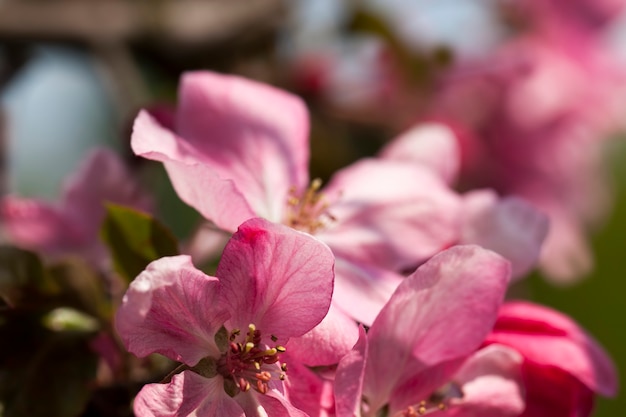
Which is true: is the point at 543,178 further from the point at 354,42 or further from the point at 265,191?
the point at 265,191

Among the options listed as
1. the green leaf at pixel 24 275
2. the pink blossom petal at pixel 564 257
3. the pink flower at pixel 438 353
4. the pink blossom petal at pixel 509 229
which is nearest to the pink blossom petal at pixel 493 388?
the pink flower at pixel 438 353

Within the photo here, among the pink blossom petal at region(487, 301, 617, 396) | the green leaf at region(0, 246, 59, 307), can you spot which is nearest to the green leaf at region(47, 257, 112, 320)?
the green leaf at region(0, 246, 59, 307)

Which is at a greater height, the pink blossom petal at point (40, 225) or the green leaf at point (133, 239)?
the green leaf at point (133, 239)

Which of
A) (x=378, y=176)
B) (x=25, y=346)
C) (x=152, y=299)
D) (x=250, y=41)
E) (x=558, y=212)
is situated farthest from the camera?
(x=558, y=212)

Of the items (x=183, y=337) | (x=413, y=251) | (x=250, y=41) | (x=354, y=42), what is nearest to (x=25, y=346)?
(x=183, y=337)

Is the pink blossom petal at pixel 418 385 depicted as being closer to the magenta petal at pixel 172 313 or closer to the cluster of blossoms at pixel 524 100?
the magenta petal at pixel 172 313

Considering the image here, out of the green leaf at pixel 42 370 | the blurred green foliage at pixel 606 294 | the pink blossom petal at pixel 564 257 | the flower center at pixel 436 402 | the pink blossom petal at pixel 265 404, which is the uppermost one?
the pink blossom petal at pixel 265 404

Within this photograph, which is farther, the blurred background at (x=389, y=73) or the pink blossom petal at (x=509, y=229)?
the blurred background at (x=389, y=73)

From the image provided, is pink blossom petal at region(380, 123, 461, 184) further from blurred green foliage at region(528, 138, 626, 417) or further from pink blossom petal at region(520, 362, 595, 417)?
blurred green foliage at region(528, 138, 626, 417)
